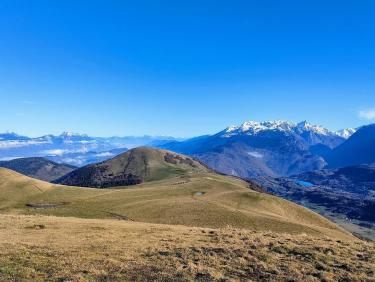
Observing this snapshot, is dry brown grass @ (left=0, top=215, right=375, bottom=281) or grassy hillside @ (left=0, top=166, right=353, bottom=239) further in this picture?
grassy hillside @ (left=0, top=166, right=353, bottom=239)

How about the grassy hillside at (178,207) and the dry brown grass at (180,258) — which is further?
the grassy hillside at (178,207)

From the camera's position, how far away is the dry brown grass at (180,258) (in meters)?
26.6

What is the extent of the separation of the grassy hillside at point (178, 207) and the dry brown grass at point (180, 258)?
42.1 meters

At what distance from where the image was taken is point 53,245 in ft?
119

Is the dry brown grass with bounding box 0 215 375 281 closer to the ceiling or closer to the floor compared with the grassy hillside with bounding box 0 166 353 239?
closer to the ceiling

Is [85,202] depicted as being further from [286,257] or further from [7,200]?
[286,257]

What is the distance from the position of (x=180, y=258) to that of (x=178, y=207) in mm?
68447

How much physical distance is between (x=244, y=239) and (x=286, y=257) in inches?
321

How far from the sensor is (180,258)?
30.8 m

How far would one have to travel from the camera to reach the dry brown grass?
26.6 meters

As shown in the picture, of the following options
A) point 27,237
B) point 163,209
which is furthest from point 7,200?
point 27,237

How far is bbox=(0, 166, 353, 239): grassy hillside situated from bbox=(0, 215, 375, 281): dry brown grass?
4209 centimetres

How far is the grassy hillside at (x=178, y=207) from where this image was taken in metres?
86.2

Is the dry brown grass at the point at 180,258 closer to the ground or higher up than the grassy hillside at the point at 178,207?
higher up
